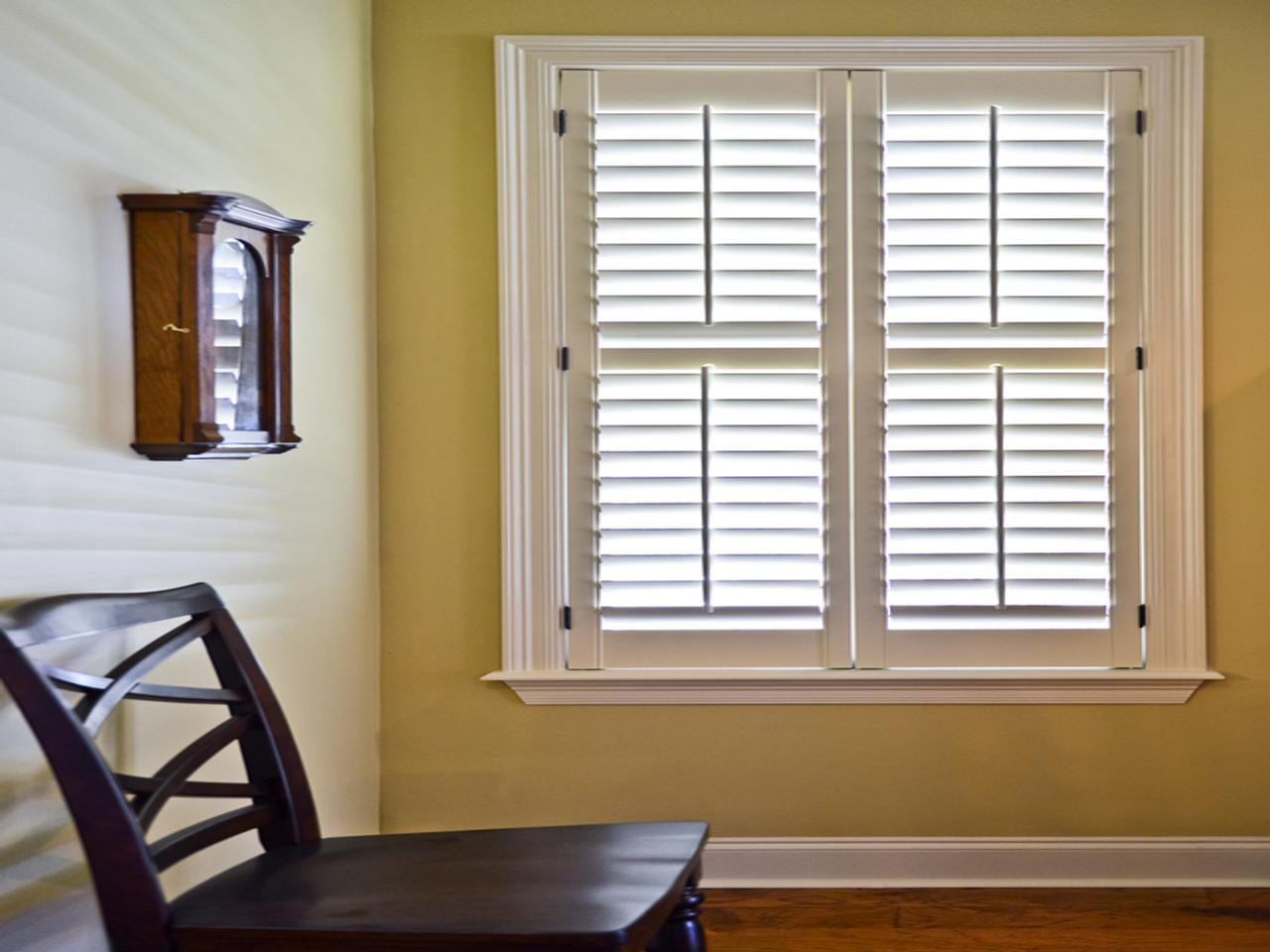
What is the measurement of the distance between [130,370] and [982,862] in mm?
2239

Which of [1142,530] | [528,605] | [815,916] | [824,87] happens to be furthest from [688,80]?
[815,916]

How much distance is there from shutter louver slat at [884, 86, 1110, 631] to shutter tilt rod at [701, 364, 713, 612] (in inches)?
16.9

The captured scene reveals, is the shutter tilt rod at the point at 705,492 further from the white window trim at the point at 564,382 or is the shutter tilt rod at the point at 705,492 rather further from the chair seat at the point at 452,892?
the chair seat at the point at 452,892

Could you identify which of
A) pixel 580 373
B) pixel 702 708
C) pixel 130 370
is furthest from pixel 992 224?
pixel 130 370

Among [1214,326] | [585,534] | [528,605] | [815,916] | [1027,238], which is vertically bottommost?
[815,916]

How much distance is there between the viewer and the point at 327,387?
260cm

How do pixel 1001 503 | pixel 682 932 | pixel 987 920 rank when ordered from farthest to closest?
1. pixel 1001 503
2. pixel 987 920
3. pixel 682 932

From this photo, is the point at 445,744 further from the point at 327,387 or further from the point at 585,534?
the point at 327,387

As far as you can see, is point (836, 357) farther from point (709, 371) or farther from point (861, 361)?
point (709, 371)

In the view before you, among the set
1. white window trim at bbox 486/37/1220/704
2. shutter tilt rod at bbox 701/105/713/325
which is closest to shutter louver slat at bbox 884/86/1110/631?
white window trim at bbox 486/37/1220/704

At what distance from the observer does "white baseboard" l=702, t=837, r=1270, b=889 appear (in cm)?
286

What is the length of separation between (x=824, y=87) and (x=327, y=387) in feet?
4.50

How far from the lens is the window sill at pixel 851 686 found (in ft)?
9.27

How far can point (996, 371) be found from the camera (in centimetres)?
281
